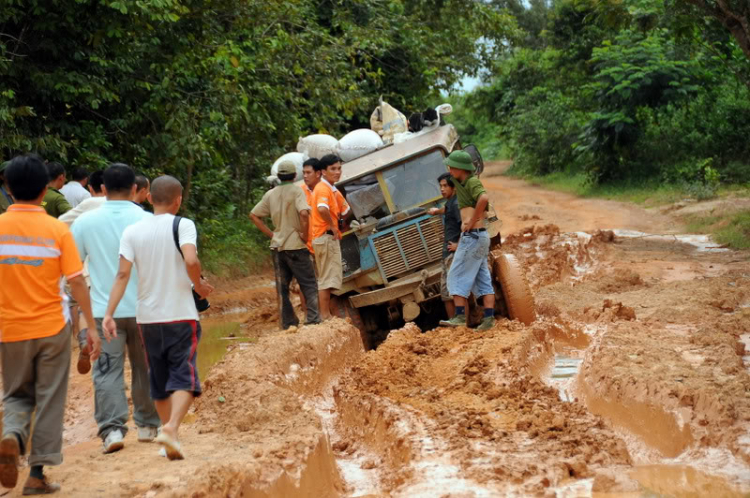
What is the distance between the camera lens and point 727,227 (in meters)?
17.3

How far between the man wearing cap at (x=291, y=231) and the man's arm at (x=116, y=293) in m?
4.10

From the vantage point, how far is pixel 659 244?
55.0 feet

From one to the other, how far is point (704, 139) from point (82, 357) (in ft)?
73.1

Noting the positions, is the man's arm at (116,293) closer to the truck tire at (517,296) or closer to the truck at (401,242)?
the truck at (401,242)

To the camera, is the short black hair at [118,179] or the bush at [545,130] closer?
the short black hair at [118,179]

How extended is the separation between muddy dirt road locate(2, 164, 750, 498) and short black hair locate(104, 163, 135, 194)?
5.42 ft

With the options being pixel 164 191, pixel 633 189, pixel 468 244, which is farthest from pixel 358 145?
pixel 633 189

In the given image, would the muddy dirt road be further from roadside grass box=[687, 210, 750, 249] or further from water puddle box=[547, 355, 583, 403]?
roadside grass box=[687, 210, 750, 249]

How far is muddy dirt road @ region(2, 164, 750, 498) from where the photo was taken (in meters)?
4.83

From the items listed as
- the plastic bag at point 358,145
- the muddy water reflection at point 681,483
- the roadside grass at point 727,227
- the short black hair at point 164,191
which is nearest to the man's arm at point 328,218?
the plastic bag at point 358,145

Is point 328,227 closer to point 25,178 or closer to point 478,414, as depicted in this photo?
point 478,414

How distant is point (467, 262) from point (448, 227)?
0.51 metres

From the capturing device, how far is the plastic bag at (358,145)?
10852 millimetres

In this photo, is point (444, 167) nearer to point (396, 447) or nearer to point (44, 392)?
point (396, 447)
